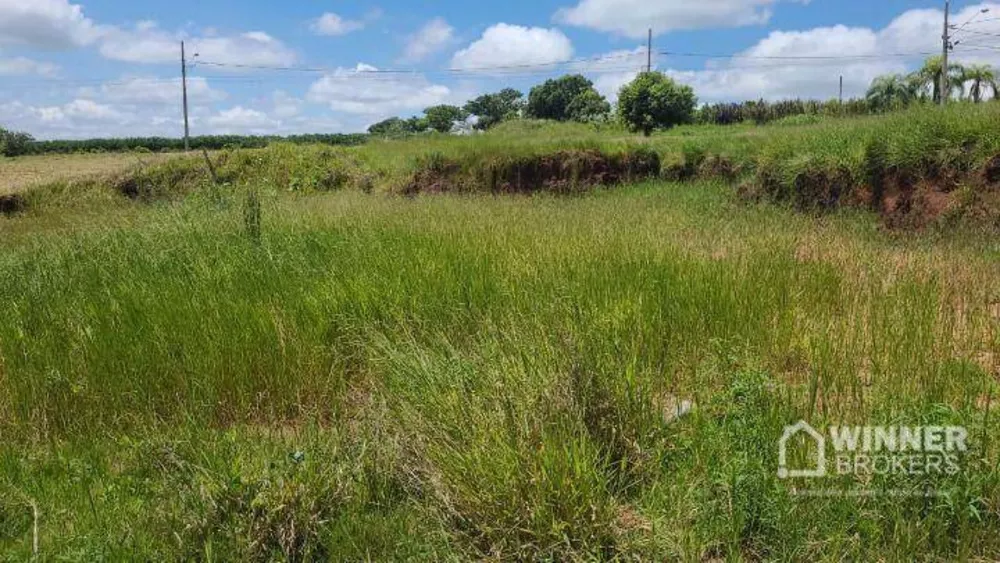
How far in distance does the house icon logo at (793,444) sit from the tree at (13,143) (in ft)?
224

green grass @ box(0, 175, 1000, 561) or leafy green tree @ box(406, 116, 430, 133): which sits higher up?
leafy green tree @ box(406, 116, 430, 133)

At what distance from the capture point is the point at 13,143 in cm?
5616

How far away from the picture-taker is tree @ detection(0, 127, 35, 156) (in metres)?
54.7

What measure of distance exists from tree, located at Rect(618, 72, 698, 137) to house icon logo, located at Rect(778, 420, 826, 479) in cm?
2788

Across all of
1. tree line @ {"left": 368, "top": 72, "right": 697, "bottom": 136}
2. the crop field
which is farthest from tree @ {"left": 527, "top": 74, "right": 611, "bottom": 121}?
the crop field

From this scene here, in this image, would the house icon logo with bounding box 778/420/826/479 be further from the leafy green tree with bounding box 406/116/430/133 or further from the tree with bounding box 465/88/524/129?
the tree with bounding box 465/88/524/129

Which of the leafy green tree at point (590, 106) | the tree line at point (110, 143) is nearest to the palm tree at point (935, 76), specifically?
the leafy green tree at point (590, 106)

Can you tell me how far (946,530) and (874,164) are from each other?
11.3m

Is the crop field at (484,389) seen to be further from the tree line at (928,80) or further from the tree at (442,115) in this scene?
the tree at (442,115)

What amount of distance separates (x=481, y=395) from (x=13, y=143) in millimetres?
69225

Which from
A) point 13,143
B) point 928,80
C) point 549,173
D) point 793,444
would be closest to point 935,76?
point 928,80

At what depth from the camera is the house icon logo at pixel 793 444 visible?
285cm

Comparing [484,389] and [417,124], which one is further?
[417,124]

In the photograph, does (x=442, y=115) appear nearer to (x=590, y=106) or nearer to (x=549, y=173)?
(x=590, y=106)
